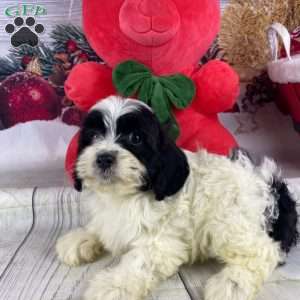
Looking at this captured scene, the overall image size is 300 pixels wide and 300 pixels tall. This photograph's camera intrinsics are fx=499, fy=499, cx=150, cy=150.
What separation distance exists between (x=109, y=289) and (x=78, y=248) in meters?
0.35

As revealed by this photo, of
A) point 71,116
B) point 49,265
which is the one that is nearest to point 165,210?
point 49,265

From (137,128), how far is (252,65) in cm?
123

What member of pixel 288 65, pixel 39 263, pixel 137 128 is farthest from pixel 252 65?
pixel 39 263

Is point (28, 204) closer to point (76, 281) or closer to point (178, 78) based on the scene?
point (76, 281)

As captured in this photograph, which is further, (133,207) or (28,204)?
(28,204)

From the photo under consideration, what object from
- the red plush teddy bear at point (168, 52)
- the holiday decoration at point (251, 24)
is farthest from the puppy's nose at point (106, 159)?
the holiday decoration at point (251, 24)

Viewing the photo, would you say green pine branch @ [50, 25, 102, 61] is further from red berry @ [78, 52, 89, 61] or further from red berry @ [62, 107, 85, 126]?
red berry @ [62, 107, 85, 126]

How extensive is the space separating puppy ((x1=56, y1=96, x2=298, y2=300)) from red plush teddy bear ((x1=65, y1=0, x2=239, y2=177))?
0.29 metres

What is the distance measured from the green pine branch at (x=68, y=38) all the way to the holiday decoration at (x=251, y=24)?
25.6 inches

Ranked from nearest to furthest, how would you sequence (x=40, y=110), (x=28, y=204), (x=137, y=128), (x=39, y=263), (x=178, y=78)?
(x=137, y=128) → (x=39, y=263) → (x=178, y=78) → (x=28, y=204) → (x=40, y=110)

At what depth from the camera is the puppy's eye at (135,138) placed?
144cm

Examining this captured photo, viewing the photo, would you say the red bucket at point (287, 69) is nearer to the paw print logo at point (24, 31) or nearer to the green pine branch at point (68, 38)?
the green pine branch at point (68, 38)

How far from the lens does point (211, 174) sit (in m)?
1.62

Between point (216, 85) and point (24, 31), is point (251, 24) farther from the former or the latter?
point (24, 31)
